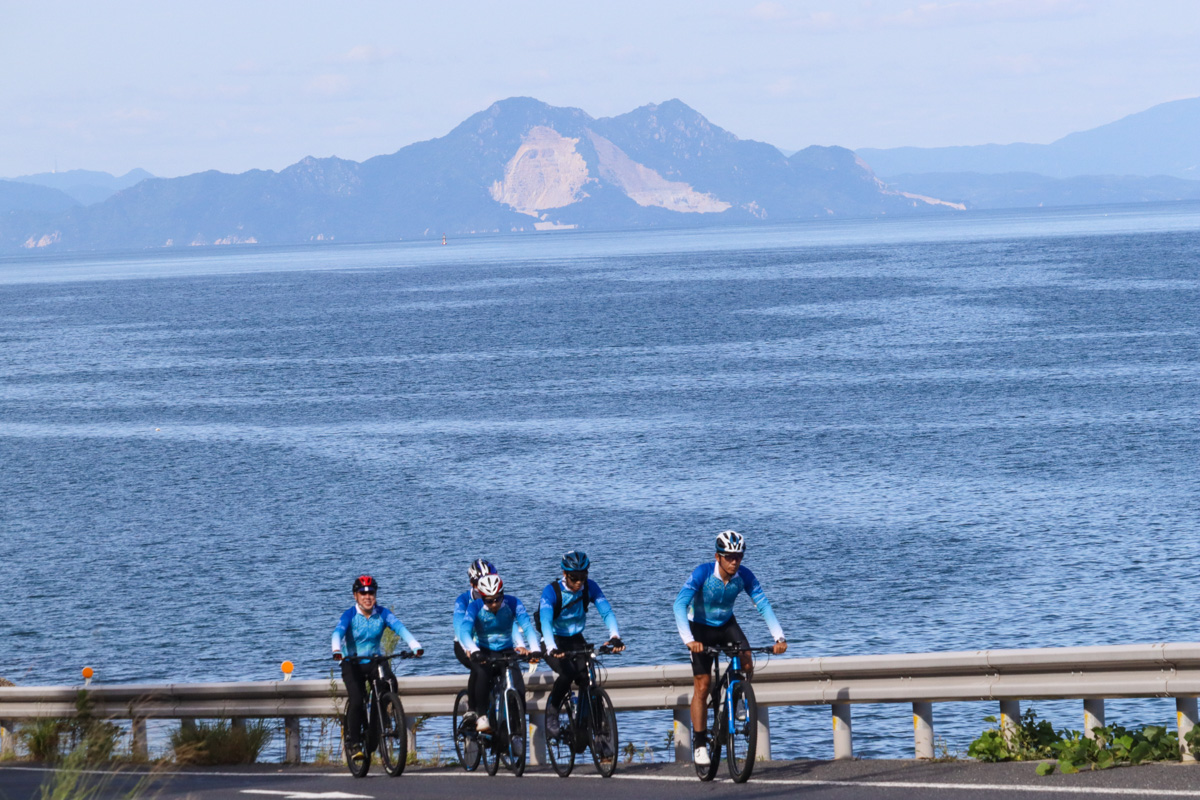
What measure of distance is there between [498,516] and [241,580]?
807 centimetres

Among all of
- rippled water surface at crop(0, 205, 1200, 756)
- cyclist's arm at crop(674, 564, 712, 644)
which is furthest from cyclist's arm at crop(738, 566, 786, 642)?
rippled water surface at crop(0, 205, 1200, 756)

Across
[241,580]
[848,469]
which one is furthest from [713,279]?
[241,580]

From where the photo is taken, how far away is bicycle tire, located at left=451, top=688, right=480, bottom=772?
469 inches

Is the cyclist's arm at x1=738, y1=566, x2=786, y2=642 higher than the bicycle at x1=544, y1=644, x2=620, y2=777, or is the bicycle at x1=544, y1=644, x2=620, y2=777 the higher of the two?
the cyclist's arm at x1=738, y1=566, x2=786, y2=642

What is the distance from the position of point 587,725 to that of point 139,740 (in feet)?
16.9

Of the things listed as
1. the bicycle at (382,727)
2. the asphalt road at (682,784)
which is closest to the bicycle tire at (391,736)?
the bicycle at (382,727)

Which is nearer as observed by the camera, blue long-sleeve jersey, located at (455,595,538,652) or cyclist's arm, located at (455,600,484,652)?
cyclist's arm, located at (455,600,484,652)

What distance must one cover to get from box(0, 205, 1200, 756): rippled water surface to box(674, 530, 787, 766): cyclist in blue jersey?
384 inches

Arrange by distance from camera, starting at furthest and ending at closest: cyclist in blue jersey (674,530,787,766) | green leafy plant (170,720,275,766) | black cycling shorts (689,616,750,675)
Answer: green leafy plant (170,720,275,766)
black cycling shorts (689,616,750,675)
cyclist in blue jersey (674,530,787,766)

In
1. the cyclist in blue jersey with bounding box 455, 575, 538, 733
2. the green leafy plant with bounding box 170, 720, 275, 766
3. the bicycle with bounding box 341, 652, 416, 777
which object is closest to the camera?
the cyclist in blue jersey with bounding box 455, 575, 538, 733

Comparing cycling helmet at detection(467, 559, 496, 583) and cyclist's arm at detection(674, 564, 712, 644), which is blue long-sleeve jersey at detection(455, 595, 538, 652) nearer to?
cycling helmet at detection(467, 559, 496, 583)

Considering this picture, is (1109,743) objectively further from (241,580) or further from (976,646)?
(241,580)

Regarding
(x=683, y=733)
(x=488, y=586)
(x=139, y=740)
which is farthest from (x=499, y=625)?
(x=139, y=740)

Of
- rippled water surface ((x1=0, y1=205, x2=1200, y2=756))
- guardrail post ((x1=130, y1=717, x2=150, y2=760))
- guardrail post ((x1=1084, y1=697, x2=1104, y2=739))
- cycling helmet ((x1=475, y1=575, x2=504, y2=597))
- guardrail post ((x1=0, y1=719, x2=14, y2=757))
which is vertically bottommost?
rippled water surface ((x1=0, y1=205, x2=1200, y2=756))
